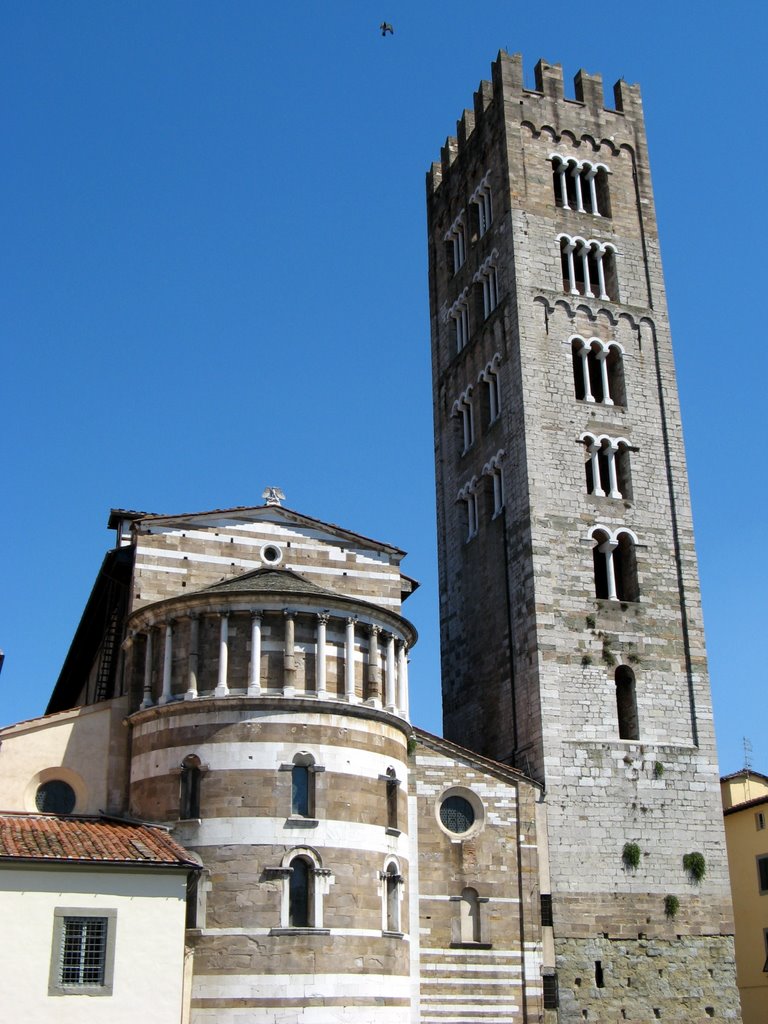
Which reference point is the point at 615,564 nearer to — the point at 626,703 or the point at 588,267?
the point at 626,703

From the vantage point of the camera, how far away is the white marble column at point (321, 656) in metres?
29.5

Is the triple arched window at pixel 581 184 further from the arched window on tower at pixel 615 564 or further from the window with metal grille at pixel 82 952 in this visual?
the window with metal grille at pixel 82 952

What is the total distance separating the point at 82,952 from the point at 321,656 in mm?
9014

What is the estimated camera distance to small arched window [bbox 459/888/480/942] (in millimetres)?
32094

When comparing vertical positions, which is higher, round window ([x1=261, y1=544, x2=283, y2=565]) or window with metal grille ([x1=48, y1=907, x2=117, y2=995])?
round window ([x1=261, y1=544, x2=283, y2=565])

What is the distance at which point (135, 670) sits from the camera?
103ft

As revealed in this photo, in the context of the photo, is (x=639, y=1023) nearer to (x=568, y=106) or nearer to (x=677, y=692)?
(x=677, y=692)

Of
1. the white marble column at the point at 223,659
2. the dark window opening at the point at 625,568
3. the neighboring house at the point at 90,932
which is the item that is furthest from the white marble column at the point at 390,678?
the dark window opening at the point at 625,568

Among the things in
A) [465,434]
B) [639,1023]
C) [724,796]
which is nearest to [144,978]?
[639,1023]

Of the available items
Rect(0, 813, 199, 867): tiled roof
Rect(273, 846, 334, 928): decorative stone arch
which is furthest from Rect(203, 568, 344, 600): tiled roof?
Rect(273, 846, 334, 928): decorative stone arch

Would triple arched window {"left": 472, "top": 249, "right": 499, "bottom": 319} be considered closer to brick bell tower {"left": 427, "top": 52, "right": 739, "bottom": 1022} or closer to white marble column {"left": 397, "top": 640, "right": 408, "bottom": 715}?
brick bell tower {"left": 427, "top": 52, "right": 739, "bottom": 1022}

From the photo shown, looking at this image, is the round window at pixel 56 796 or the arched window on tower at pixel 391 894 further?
the round window at pixel 56 796

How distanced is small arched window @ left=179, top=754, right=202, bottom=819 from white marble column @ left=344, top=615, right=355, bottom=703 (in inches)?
159

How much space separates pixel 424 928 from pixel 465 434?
19.2 meters
